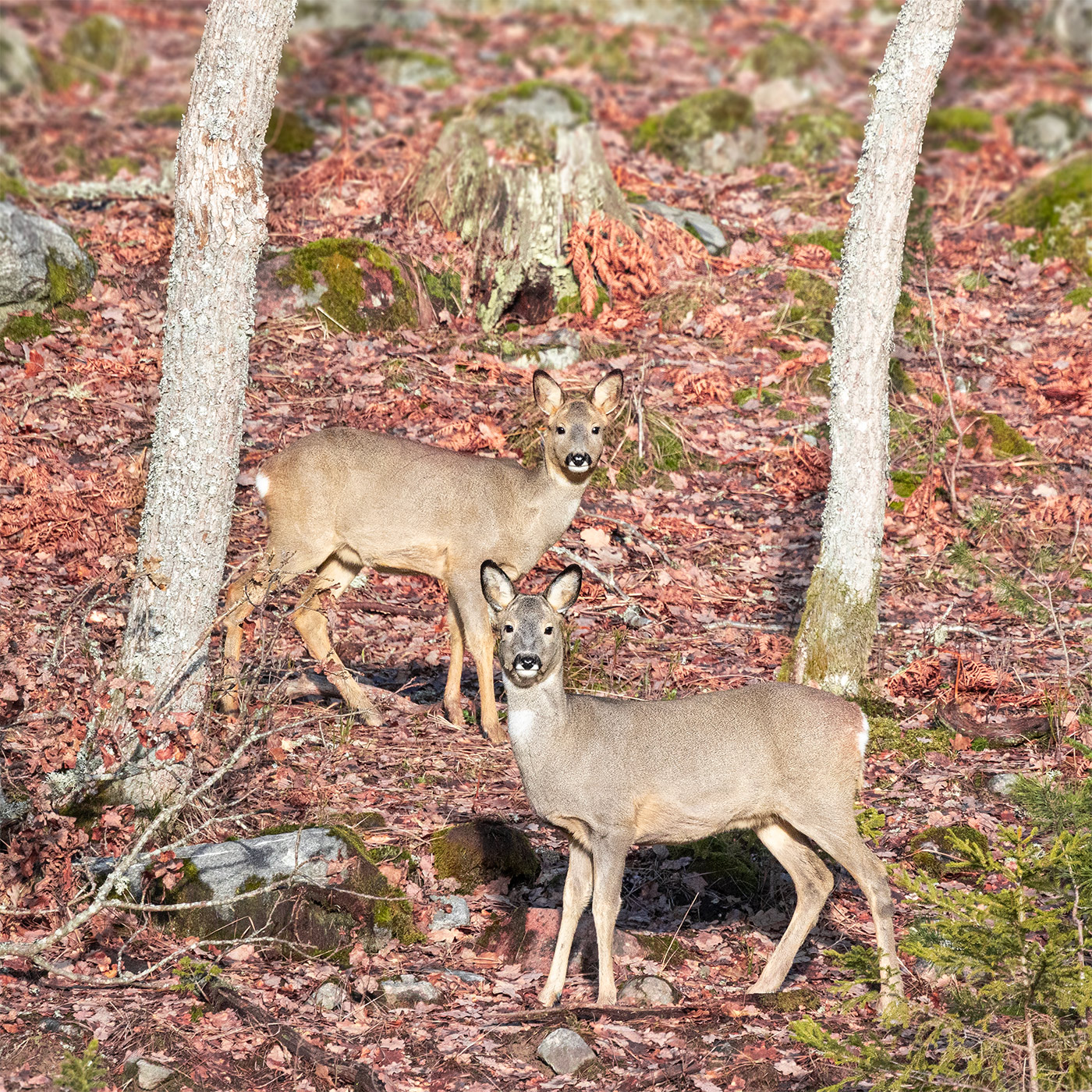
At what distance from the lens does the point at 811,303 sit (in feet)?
45.8

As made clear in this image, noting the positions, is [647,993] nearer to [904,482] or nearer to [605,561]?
[605,561]

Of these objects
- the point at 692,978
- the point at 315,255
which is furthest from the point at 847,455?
the point at 315,255

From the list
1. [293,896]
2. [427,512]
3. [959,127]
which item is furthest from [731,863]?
[959,127]

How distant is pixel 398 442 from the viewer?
31.0 feet

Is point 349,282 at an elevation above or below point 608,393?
above

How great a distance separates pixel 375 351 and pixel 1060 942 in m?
9.08

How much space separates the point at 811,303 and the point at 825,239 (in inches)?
54.4

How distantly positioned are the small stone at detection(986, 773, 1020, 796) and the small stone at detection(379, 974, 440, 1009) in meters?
3.48

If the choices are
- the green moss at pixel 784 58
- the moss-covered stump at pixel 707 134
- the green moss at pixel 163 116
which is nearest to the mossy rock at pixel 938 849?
the moss-covered stump at pixel 707 134

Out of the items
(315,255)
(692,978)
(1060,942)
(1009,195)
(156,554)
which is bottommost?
(692,978)

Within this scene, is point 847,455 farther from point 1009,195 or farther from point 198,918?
point 1009,195

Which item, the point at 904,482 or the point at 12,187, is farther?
the point at 12,187

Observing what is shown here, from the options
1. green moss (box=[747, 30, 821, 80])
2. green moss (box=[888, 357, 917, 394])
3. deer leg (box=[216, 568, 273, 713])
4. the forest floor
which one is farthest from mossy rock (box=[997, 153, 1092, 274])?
deer leg (box=[216, 568, 273, 713])

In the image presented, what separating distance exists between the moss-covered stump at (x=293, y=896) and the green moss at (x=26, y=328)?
6.69 m
